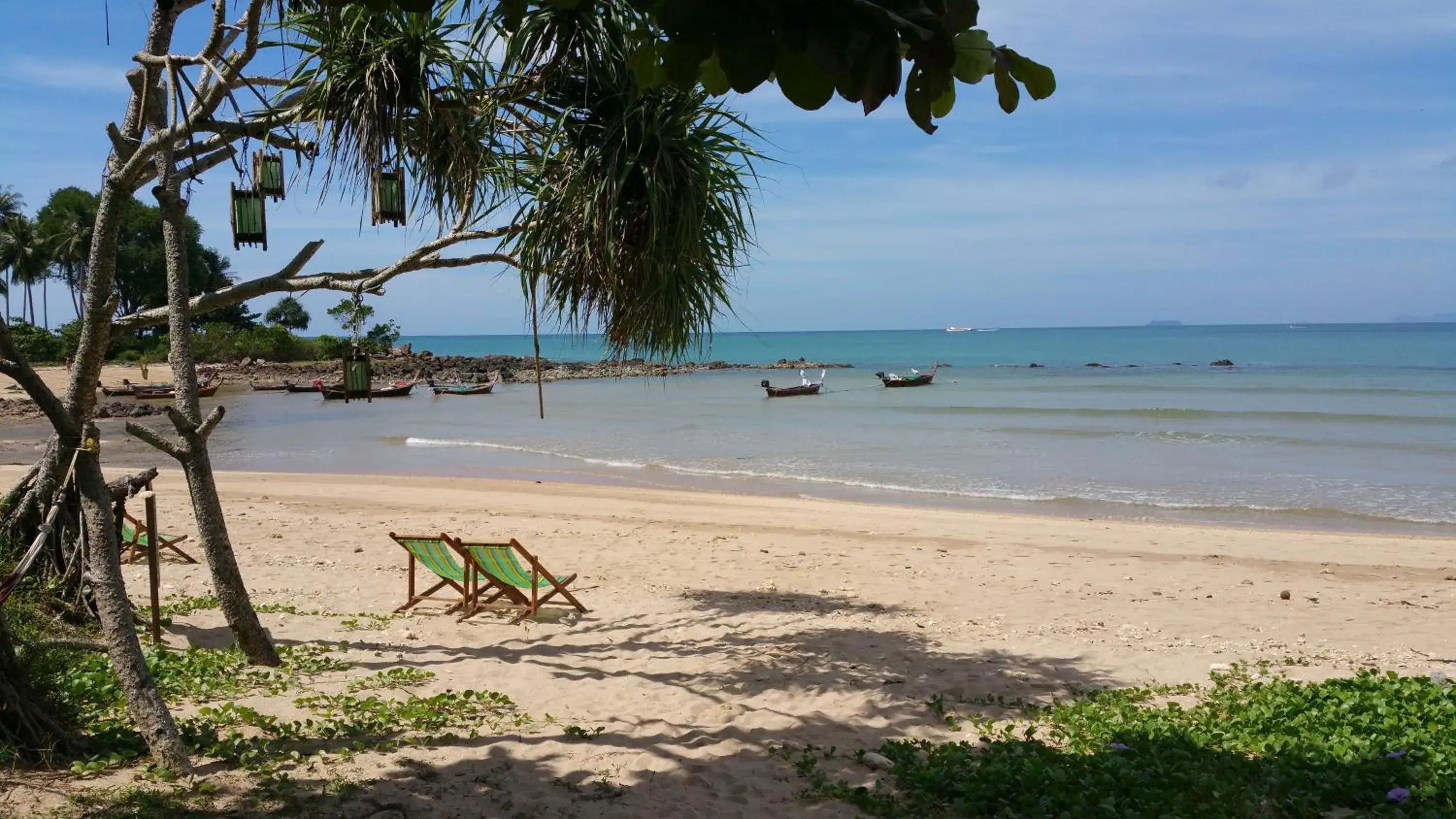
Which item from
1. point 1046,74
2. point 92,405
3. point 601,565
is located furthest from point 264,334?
point 1046,74

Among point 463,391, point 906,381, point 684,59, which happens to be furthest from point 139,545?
point 906,381

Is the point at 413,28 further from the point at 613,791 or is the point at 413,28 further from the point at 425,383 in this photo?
the point at 425,383

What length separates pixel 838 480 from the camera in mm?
16625

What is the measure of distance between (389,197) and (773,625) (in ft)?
12.8

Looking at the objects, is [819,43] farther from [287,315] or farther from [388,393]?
[287,315]

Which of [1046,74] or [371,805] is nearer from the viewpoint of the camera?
[1046,74]

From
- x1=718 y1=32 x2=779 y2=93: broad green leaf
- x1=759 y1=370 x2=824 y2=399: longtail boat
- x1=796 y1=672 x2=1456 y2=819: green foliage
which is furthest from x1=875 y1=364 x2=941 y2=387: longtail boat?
x1=718 y1=32 x2=779 y2=93: broad green leaf

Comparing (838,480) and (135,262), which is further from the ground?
(135,262)

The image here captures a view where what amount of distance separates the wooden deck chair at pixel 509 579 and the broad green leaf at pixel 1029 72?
5690mm

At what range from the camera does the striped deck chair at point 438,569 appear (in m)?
7.10

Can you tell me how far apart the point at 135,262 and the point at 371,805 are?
157 ft

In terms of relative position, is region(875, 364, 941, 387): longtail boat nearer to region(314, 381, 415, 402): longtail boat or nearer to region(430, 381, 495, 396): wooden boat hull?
region(430, 381, 495, 396): wooden boat hull

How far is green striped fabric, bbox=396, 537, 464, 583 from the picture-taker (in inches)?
281

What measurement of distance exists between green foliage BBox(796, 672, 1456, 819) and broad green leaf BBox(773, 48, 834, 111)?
106 inches
